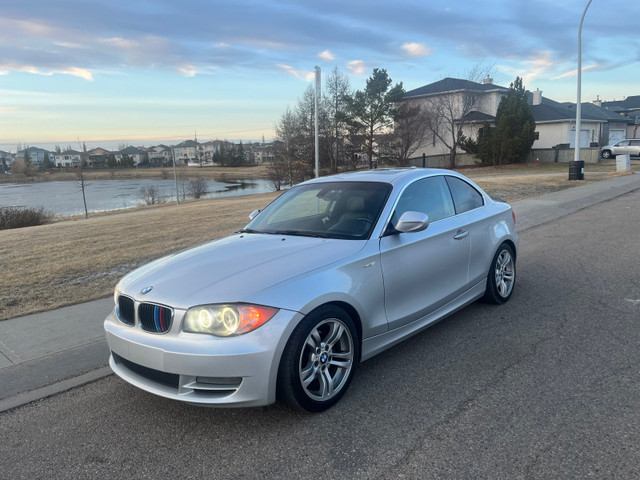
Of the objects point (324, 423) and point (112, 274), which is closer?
point (324, 423)

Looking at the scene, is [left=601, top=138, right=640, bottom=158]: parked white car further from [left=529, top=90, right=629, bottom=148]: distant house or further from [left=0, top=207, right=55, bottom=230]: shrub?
[left=0, top=207, right=55, bottom=230]: shrub

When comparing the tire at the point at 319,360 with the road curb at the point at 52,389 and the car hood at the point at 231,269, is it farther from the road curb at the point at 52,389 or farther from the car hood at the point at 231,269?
the road curb at the point at 52,389

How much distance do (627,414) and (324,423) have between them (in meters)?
1.92

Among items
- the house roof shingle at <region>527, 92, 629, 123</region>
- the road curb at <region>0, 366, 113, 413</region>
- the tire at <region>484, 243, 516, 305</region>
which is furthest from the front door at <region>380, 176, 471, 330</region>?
the house roof shingle at <region>527, 92, 629, 123</region>

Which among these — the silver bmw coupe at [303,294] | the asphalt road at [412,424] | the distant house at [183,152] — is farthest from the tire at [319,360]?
the distant house at [183,152]

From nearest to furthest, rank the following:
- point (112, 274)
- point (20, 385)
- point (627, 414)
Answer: point (627, 414)
point (20, 385)
point (112, 274)

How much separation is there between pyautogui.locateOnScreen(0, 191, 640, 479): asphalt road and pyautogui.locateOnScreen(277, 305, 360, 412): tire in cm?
14

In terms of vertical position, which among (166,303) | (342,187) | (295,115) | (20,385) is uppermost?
(295,115)

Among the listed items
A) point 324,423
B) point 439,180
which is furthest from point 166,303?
point 439,180

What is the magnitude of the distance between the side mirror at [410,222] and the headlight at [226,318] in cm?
137

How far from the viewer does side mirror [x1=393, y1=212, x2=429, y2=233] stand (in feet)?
12.1

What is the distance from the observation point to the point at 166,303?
9.87ft

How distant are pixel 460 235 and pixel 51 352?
3.97 metres

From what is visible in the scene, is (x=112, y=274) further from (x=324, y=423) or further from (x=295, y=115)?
(x=295, y=115)
